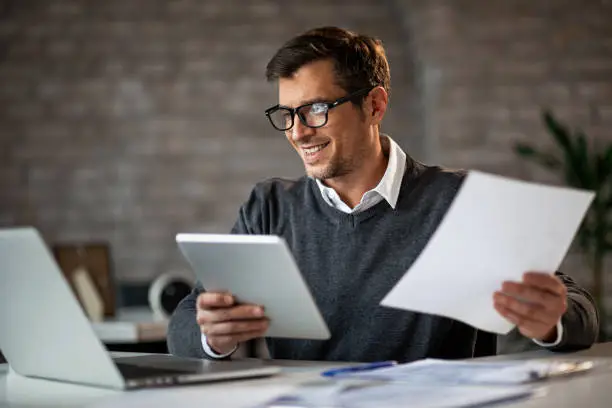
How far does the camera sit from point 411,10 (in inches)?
255

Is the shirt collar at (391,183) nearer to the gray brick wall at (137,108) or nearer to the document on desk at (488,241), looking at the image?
the document on desk at (488,241)

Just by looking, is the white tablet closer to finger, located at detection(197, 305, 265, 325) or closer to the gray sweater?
finger, located at detection(197, 305, 265, 325)

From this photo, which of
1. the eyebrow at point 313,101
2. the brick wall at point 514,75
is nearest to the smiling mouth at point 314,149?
the eyebrow at point 313,101

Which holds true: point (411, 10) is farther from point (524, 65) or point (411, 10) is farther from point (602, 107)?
point (602, 107)

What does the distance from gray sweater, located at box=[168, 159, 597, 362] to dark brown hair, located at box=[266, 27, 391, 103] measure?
0.77ft

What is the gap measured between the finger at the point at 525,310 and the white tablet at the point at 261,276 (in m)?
0.31

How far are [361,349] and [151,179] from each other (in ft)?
15.3

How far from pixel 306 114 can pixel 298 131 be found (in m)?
0.05

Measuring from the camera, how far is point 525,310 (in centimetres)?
183

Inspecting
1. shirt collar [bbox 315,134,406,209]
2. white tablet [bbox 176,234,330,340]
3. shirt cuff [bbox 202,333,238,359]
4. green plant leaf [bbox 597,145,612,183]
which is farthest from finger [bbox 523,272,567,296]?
green plant leaf [bbox 597,145,612,183]

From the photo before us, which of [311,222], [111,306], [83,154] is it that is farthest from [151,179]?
[311,222]

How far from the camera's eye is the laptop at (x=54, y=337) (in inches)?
65.9

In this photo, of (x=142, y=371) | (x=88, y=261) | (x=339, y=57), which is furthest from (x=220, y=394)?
(x=88, y=261)

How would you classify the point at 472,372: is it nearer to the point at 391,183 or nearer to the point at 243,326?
the point at 243,326
